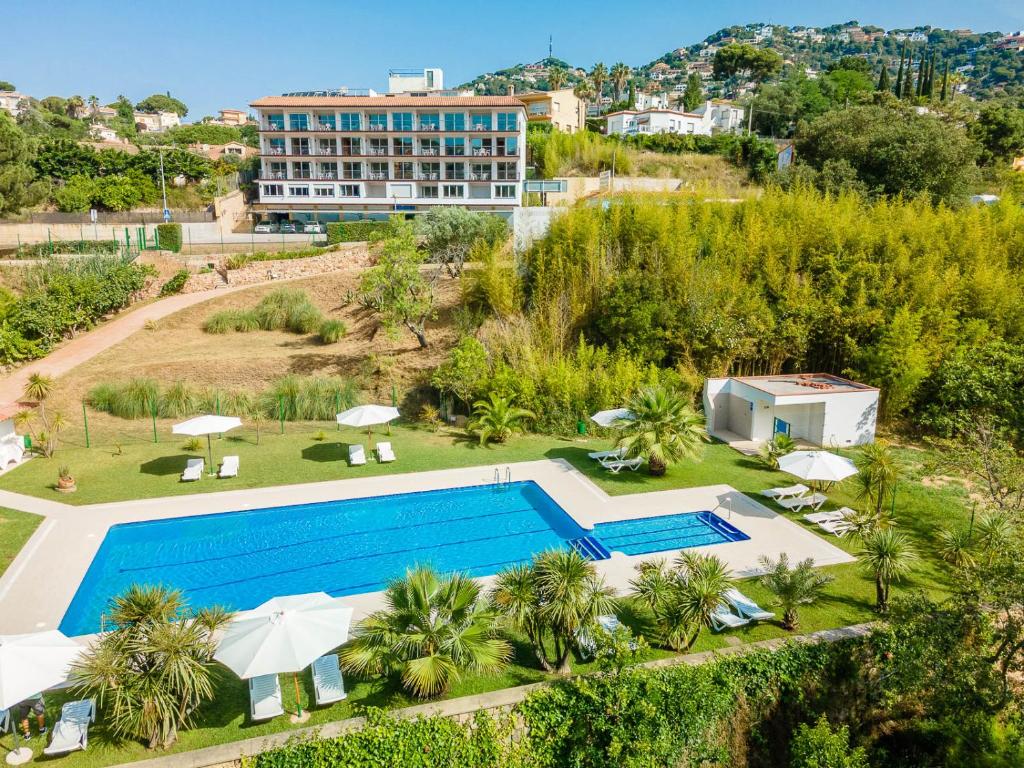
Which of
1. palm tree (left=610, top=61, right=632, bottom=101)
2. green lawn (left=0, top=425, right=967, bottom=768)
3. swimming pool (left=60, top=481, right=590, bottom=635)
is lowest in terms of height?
swimming pool (left=60, top=481, right=590, bottom=635)

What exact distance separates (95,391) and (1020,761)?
21622 millimetres

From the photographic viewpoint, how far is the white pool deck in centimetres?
1065

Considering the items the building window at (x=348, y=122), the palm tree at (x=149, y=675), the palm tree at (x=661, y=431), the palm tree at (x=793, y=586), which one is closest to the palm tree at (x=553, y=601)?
the palm tree at (x=793, y=586)

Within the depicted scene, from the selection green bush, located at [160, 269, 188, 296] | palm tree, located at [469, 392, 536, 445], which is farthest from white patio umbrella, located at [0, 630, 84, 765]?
green bush, located at [160, 269, 188, 296]

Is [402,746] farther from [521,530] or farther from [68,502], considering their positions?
[68,502]

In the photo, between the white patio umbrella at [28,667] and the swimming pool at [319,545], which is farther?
the swimming pool at [319,545]

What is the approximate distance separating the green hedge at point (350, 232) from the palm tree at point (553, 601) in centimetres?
2865

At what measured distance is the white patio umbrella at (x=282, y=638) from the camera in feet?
24.5

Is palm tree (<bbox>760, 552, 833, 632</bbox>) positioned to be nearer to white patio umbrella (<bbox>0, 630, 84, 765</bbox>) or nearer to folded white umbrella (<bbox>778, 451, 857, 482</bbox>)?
folded white umbrella (<bbox>778, 451, 857, 482</bbox>)

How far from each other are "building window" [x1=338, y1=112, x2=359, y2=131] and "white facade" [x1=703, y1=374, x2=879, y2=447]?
3195cm

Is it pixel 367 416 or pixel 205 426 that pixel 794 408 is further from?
pixel 205 426

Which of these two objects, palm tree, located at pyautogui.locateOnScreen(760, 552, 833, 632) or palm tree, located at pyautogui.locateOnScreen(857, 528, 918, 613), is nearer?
palm tree, located at pyautogui.locateOnScreen(760, 552, 833, 632)

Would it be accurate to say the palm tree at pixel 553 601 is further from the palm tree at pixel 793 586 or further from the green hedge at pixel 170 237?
the green hedge at pixel 170 237

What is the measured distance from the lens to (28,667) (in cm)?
729
